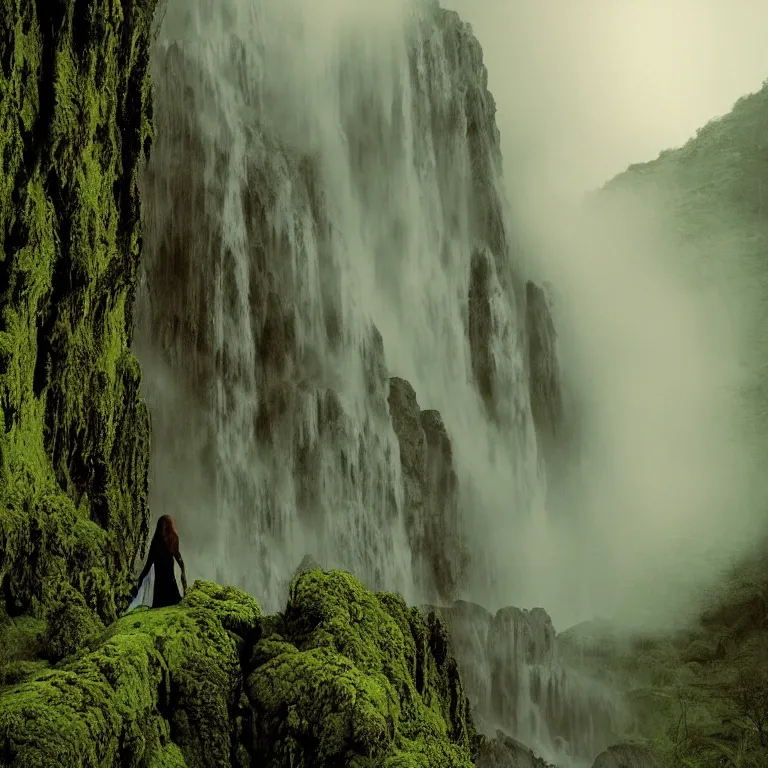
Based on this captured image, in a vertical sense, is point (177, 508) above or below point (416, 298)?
below

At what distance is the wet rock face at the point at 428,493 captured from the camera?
1271 inches

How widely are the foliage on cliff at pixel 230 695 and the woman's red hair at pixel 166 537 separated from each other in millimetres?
1380

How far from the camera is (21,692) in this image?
4367 millimetres

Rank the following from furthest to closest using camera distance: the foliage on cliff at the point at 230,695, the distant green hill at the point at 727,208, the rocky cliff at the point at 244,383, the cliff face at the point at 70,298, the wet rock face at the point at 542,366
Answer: the distant green hill at the point at 727,208, the wet rock face at the point at 542,366, the cliff face at the point at 70,298, the rocky cliff at the point at 244,383, the foliage on cliff at the point at 230,695

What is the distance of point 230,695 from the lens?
5348 mm

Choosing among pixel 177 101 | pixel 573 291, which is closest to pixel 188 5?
pixel 177 101

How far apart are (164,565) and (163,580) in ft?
0.47

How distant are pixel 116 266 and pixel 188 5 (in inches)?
969

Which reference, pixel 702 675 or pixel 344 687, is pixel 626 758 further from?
pixel 344 687

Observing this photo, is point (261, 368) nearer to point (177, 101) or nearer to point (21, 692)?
point (177, 101)

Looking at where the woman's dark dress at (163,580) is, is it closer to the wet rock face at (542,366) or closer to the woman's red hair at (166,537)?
the woman's red hair at (166,537)

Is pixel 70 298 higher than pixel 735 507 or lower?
lower

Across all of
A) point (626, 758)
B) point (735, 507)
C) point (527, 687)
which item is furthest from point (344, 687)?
point (735, 507)

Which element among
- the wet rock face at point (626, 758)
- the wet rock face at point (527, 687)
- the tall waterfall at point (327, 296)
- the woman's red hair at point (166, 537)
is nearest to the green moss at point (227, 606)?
the woman's red hair at point (166, 537)
